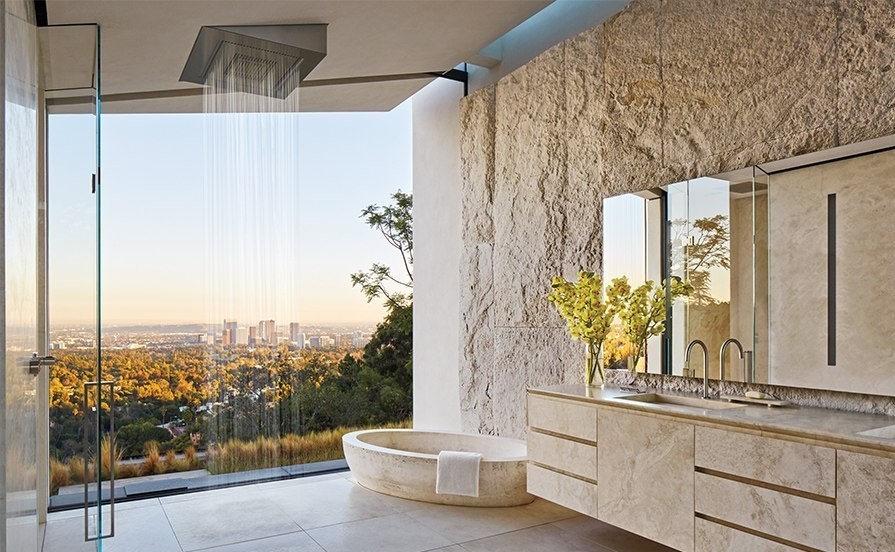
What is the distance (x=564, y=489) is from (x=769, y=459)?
1.21 meters

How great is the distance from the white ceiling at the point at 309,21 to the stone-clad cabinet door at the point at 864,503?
292 centimetres

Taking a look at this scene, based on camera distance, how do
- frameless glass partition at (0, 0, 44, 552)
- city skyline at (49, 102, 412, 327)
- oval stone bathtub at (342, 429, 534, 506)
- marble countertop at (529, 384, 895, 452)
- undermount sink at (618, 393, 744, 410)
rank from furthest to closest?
oval stone bathtub at (342, 429, 534, 506) → undermount sink at (618, 393, 744, 410) → city skyline at (49, 102, 412, 327) → marble countertop at (529, 384, 895, 452) → frameless glass partition at (0, 0, 44, 552)

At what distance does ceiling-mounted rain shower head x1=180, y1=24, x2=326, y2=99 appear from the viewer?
3697mm

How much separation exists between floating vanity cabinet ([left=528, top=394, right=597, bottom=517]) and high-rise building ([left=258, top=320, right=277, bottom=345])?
1548mm

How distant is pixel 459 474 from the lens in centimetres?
394

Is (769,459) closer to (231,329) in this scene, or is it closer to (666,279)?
(666,279)

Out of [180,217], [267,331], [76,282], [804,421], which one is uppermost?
[180,217]

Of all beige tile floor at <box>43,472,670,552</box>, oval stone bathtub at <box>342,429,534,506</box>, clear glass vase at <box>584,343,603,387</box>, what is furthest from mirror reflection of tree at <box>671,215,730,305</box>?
oval stone bathtub at <box>342,429,534,506</box>

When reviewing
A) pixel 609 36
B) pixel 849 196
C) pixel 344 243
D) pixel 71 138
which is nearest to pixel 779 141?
pixel 849 196

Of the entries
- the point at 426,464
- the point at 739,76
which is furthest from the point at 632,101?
the point at 426,464

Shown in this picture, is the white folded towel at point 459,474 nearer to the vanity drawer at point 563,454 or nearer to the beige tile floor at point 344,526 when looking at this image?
the beige tile floor at point 344,526

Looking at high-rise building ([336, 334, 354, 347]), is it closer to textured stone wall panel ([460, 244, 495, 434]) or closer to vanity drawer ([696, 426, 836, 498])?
textured stone wall panel ([460, 244, 495, 434])

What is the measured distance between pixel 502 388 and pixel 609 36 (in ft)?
7.85

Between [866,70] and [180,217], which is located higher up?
[866,70]
